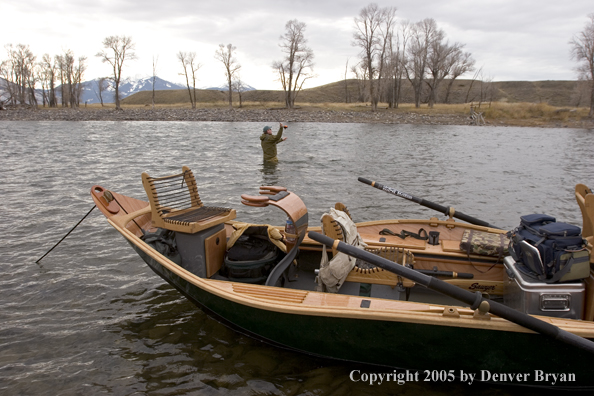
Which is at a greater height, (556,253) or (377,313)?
(556,253)

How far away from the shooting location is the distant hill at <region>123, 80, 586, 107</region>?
85.1m

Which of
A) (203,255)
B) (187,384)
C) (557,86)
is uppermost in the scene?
(557,86)

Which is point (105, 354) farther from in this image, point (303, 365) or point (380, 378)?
point (380, 378)

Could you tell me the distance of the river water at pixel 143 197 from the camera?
492cm

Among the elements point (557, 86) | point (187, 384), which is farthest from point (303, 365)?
point (557, 86)

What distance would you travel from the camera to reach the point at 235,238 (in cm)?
601

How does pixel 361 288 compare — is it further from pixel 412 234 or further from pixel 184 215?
pixel 184 215

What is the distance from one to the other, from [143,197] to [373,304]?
1047cm

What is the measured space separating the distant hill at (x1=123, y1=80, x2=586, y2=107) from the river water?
198ft

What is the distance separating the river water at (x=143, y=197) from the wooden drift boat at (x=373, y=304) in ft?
1.64

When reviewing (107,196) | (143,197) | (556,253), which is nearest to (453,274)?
(556,253)

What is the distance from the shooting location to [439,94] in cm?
8756

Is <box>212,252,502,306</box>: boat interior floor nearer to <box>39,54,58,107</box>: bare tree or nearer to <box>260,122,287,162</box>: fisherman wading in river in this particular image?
<box>260,122,287,162</box>: fisherman wading in river

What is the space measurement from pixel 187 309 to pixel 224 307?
157 cm
